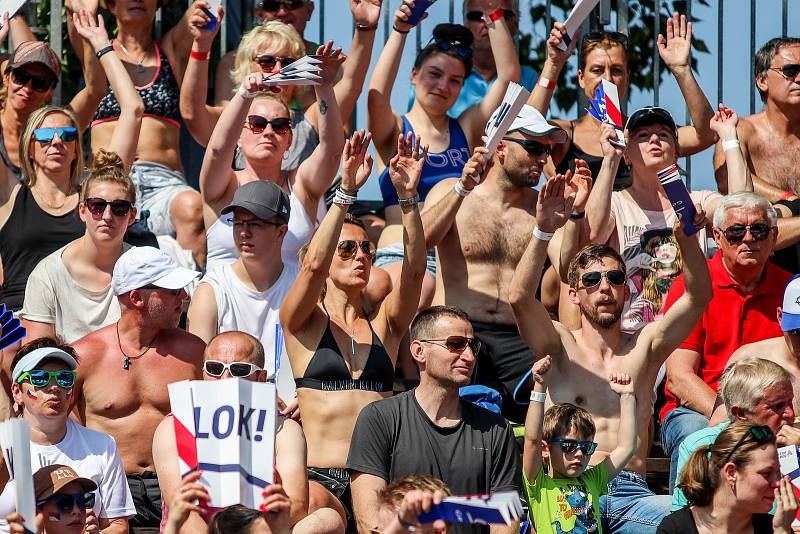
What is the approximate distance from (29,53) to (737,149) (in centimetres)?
425

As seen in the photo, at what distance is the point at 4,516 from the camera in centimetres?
552

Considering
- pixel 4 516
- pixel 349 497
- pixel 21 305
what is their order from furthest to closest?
pixel 21 305, pixel 349 497, pixel 4 516

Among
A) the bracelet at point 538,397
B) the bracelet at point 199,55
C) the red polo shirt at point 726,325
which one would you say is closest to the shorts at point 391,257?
the red polo shirt at point 726,325

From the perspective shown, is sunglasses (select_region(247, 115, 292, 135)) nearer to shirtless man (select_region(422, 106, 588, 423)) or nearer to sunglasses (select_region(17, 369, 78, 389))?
shirtless man (select_region(422, 106, 588, 423))

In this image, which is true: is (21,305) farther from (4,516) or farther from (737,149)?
(737,149)

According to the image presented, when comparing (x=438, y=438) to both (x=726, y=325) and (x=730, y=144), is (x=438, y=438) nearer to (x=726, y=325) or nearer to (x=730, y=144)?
(x=726, y=325)

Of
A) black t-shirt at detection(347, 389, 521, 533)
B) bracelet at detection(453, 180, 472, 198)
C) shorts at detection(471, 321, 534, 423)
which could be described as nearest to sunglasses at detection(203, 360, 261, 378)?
black t-shirt at detection(347, 389, 521, 533)

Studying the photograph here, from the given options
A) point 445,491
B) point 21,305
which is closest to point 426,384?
point 445,491

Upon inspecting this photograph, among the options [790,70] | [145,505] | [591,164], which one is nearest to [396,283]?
[145,505]

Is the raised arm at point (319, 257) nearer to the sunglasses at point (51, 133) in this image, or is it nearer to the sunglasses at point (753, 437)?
the sunglasses at point (51, 133)

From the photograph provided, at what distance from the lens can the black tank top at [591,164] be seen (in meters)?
8.95

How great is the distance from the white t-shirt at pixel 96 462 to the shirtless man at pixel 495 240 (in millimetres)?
2326

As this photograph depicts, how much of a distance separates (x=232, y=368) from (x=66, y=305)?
162 centimetres

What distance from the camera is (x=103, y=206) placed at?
7.68 meters
